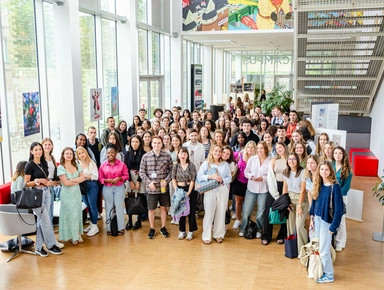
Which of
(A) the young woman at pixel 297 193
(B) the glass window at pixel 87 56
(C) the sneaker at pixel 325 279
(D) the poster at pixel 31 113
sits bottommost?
(C) the sneaker at pixel 325 279

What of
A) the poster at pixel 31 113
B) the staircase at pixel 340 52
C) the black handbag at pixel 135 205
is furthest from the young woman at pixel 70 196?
the staircase at pixel 340 52

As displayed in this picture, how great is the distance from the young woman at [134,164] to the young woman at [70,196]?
941 mm

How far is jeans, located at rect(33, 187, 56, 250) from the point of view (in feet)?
20.0

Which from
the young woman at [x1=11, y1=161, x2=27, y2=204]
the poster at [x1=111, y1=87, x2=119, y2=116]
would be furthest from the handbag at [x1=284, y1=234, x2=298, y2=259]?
the poster at [x1=111, y1=87, x2=119, y2=116]

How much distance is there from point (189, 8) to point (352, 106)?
23.9ft

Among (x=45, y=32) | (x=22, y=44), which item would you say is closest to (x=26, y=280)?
(x=22, y=44)

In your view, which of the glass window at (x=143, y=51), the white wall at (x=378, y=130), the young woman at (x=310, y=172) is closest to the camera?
the young woman at (x=310, y=172)

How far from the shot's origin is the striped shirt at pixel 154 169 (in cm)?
671

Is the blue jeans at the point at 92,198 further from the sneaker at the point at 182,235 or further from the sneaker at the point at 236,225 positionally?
the sneaker at the point at 236,225

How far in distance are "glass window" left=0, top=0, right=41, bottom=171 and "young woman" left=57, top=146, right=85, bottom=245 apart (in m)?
1.74

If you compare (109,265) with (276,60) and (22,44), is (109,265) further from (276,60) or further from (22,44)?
(276,60)

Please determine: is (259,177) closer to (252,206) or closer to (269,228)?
(252,206)

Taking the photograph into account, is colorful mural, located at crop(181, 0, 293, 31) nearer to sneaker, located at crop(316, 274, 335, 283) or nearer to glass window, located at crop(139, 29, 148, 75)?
glass window, located at crop(139, 29, 148, 75)

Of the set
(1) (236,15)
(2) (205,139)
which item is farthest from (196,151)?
(1) (236,15)
